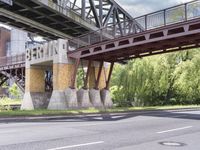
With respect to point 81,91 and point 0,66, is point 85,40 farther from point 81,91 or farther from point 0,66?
point 0,66

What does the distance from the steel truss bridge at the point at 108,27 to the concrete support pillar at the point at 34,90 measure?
5.75 m

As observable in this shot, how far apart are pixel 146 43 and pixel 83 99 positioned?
29.4 feet

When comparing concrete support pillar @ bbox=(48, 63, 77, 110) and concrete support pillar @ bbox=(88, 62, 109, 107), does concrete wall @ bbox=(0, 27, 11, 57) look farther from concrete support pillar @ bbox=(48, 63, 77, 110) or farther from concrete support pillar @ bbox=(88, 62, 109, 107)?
concrete support pillar @ bbox=(48, 63, 77, 110)

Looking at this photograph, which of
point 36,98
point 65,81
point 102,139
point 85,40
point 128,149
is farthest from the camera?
point 36,98

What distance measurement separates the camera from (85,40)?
125 ft

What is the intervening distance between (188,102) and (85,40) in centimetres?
1985

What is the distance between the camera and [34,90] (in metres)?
41.0

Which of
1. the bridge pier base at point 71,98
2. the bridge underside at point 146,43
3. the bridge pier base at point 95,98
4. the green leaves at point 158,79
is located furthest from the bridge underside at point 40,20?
the bridge pier base at point 95,98

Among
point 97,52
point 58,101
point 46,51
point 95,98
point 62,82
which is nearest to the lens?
point 97,52

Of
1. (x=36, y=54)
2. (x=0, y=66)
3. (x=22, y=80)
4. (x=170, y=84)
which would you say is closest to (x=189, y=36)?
(x=36, y=54)

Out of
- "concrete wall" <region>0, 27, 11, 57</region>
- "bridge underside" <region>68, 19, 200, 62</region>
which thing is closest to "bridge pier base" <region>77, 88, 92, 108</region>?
→ "bridge underside" <region>68, 19, 200, 62</region>

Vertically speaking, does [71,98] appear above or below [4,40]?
below

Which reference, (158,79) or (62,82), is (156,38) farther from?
(158,79)

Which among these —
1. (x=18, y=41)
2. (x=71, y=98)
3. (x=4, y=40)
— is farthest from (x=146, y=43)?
(x=4, y=40)
